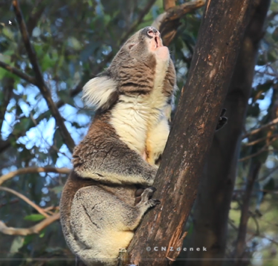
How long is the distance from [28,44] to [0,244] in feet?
7.94

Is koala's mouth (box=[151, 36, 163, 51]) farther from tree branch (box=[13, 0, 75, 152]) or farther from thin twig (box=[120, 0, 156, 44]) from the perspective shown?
thin twig (box=[120, 0, 156, 44])

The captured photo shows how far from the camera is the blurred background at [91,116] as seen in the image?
3408 millimetres

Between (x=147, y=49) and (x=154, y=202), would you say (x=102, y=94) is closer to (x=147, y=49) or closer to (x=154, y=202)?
(x=147, y=49)

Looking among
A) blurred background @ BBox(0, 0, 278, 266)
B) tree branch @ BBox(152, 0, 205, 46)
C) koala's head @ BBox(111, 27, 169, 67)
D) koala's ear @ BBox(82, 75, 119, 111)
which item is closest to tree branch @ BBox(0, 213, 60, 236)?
blurred background @ BBox(0, 0, 278, 266)

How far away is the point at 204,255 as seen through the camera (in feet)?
11.2

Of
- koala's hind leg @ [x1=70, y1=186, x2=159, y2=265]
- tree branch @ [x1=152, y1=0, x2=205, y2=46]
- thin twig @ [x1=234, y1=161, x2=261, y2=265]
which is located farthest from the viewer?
thin twig @ [x1=234, y1=161, x2=261, y2=265]

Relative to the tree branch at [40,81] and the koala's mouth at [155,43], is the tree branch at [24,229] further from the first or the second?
the koala's mouth at [155,43]

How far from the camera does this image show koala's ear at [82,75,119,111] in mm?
2809

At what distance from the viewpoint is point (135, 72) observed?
2.81 m

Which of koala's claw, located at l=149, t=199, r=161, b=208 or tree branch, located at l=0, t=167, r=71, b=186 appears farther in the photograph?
tree branch, located at l=0, t=167, r=71, b=186

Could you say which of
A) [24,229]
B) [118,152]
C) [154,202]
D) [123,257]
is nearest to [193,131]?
[154,202]

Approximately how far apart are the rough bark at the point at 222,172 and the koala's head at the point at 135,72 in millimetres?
Result: 824

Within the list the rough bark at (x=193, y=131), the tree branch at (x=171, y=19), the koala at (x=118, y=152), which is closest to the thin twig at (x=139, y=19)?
the tree branch at (x=171, y=19)

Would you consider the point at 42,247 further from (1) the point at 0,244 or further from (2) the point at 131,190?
(2) the point at 131,190
